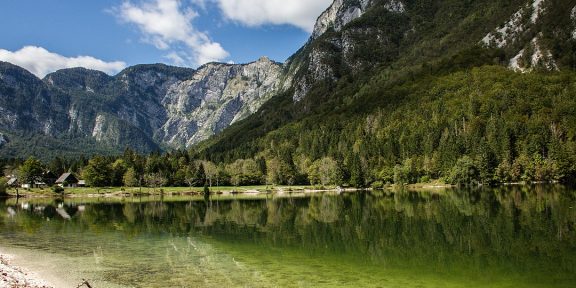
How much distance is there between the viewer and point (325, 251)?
36.2m

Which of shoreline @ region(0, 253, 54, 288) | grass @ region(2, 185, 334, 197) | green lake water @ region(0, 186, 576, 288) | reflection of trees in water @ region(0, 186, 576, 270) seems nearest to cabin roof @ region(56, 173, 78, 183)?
grass @ region(2, 185, 334, 197)

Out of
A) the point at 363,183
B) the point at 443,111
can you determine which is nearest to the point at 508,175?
the point at 363,183

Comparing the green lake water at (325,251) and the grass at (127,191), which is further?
the grass at (127,191)

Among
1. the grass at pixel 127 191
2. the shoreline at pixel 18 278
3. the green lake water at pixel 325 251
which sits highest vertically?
the grass at pixel 127 191

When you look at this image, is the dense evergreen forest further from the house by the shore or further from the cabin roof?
the cabin roof

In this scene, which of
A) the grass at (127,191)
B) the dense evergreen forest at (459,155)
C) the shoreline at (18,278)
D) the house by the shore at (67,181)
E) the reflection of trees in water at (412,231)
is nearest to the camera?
the shoreline at (18,278)

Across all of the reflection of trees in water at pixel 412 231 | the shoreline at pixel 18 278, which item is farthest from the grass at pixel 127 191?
the shoreline at pixel 18 278

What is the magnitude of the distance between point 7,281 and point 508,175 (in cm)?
14004

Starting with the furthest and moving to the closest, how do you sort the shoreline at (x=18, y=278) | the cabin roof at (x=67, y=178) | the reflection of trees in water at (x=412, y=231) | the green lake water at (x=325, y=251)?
the cabin roof at (x=67, y=178), the reflection of trees in water at (x=412, y=231), the green lake water at (x=325, y=251), the shoreline at (x=18, y=278)

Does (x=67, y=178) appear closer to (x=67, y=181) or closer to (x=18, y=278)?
(x=67, y=181)

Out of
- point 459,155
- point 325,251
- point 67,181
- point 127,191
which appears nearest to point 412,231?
point 325,251

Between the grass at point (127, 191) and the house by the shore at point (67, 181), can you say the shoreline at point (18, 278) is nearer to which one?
the grass at point (127, 191)

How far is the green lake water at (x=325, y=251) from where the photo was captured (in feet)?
87.0

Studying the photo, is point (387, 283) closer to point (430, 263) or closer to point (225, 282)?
point (430, 263)
